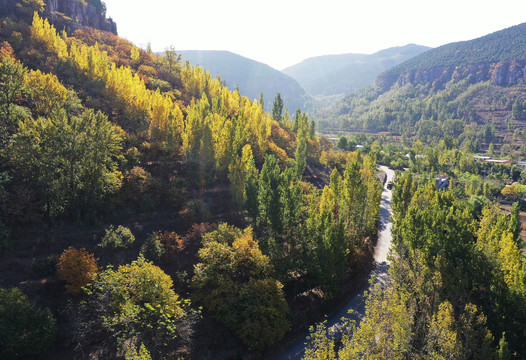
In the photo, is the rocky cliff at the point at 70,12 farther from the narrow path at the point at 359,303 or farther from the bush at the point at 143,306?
the narrow path at the point at 359,303

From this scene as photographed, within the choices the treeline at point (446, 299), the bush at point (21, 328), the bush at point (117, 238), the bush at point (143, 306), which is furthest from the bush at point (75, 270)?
the treeline at point (446, 299)

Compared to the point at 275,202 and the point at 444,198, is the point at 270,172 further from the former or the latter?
Result: the point at 444,198

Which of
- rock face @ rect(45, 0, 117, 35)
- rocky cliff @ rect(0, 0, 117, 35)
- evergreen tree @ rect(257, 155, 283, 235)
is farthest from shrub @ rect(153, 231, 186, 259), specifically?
rock face @ rect(45, 0, 117, 35)

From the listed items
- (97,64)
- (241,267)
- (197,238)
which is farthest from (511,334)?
(97,64)

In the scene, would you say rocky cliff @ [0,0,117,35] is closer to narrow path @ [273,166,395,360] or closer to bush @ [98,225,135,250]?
bush @ [98,225,135,250]

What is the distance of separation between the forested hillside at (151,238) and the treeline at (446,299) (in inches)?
262

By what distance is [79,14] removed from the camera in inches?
3568

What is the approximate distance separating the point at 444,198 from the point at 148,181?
1552 inches

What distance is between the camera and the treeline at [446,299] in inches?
685

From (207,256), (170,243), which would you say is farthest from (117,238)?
(207,256)

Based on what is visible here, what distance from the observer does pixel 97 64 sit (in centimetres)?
5756

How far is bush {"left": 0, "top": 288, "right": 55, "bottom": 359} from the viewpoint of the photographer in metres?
17.7

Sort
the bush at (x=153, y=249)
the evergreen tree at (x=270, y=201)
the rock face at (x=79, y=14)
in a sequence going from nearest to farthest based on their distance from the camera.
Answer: the bush at (x=153, y=249) → the evergreen tree at (x=270, y=201) → the rock face at (x=79, y=14)

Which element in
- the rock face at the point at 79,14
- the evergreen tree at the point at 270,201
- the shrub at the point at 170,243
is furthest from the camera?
the rock face at the point at 79,14
